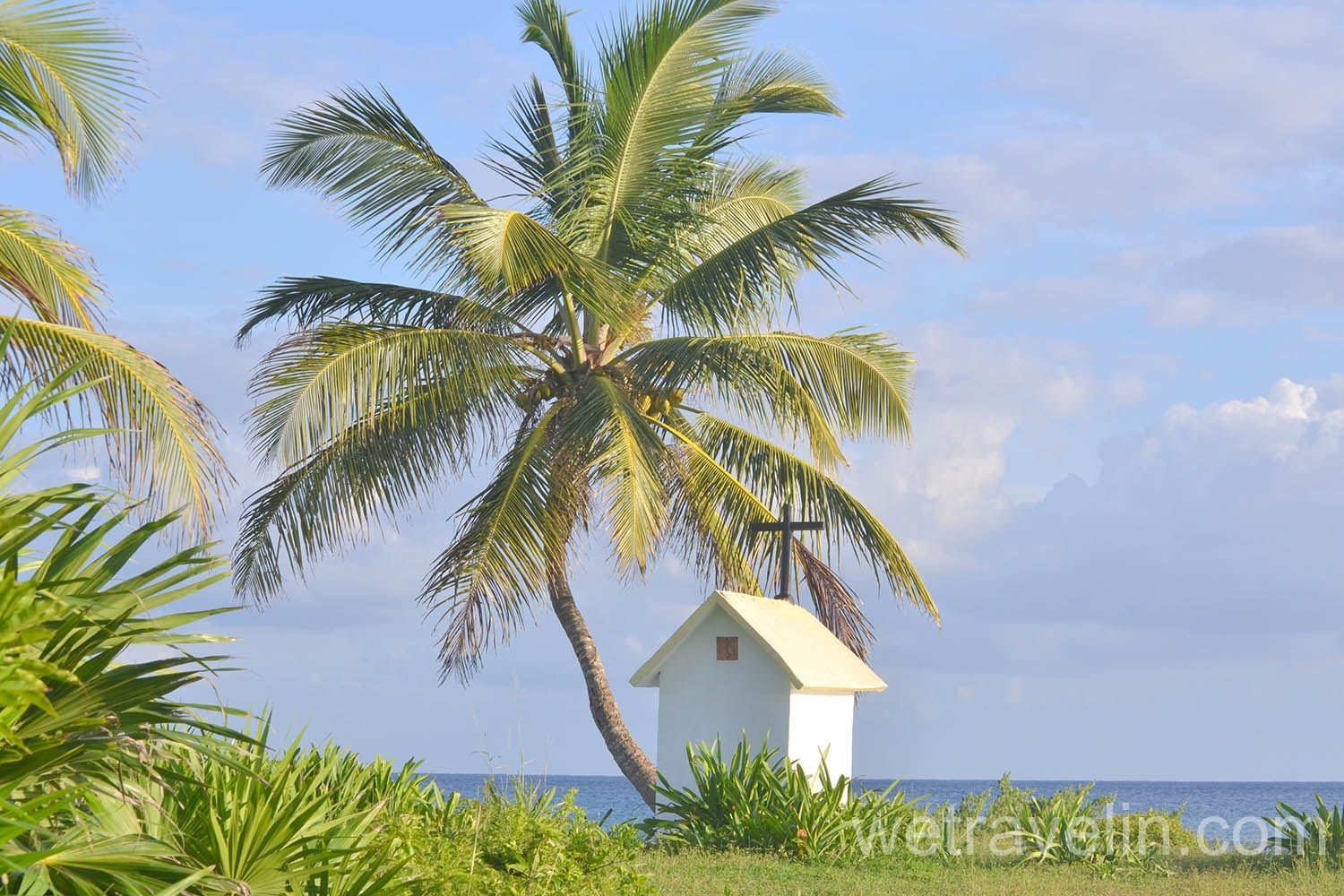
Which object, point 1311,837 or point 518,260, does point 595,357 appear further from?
point 1311,837

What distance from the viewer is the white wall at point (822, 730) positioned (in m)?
13.1

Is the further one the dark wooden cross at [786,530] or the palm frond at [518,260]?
the dark wooden cross at [786,530]

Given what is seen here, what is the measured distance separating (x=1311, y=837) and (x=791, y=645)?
18.6ft

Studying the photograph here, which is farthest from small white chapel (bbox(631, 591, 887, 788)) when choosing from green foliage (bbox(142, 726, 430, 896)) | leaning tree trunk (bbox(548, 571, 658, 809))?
green foliage (bbox(142, 726, 430, 896))

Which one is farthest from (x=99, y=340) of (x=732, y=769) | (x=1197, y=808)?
(x=1197, y=808)

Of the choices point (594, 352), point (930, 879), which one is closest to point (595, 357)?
point (594, 352)

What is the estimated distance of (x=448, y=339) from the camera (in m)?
13.6

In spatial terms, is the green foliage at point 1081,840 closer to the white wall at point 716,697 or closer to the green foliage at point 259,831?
the white wall at point 716,697

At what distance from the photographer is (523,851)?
7.66m

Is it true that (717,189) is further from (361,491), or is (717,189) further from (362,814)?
(362,814)

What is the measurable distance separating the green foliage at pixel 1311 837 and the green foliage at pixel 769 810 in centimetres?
386

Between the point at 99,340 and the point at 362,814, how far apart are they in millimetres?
4353

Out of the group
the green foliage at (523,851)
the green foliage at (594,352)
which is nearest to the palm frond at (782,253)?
the green foliage at (594,352)

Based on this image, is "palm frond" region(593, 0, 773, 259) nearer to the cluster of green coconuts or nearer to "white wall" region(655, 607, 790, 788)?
the cluster of green coconuts
